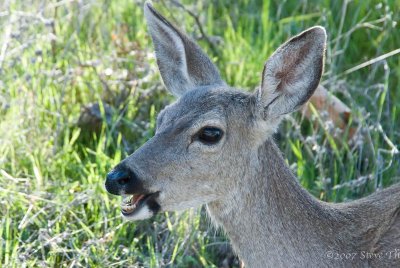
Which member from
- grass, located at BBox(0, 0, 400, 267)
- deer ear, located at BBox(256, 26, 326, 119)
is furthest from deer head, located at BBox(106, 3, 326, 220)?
grass, located at BBox(0, 0, 400, 267)

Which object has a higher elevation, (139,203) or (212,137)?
(212,137)

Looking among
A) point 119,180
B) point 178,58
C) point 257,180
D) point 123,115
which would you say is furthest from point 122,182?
point 123,115

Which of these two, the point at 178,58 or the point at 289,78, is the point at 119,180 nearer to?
the point at 289,78

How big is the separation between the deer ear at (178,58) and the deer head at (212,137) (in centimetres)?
30

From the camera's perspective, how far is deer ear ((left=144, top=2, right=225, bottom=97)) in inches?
197

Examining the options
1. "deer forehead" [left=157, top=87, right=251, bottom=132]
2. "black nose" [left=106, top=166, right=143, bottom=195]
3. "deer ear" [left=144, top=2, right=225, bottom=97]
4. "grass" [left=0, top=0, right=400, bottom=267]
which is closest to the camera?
"black nose" [left=106, top=166, right=143, bottom=195]

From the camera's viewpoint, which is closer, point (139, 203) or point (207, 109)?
point (139, 203)

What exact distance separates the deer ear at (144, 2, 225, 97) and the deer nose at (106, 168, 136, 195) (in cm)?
85

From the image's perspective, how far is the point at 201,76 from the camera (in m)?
5.02

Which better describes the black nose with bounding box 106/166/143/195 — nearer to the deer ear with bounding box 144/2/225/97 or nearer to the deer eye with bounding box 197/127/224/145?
the deer eye with bounding box 197/127/224/145

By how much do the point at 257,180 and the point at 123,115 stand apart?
80.8 inches

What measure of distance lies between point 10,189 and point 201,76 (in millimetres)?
1283

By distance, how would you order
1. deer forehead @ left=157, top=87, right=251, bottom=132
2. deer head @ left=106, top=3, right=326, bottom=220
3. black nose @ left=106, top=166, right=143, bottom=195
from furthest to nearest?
deer forehead @ left=157, top=87, right=251, bottom=132
deer head @ left=106, top=3, right=326, bottom=220
black nose @ left=106, top=166, right=143, bottom=195

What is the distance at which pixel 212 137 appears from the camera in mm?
4426
